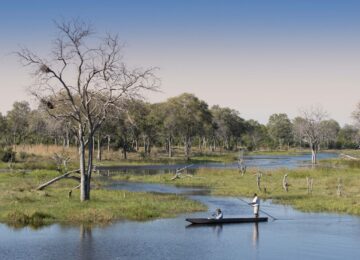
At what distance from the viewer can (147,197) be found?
53312mm

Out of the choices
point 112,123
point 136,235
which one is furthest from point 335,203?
point 112,123

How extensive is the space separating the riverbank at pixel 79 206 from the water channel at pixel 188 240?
1701 millimetres

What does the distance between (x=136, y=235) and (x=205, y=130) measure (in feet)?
406

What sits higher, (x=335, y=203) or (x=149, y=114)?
(x=149, y=114)

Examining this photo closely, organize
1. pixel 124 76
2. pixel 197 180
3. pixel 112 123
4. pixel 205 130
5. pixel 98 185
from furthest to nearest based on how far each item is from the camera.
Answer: pixel 205 130, pixel 112 123, pixel 197 180, pixel 98 185, pixel 124 76

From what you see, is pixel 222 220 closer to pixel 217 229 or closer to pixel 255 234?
pixel 217 229

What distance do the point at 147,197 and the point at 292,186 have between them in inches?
792

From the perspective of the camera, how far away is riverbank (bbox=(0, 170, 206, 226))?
133ft

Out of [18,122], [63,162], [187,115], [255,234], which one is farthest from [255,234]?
[18,122]

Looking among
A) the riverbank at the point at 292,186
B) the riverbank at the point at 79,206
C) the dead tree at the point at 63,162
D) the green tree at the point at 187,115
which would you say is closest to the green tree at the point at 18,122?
the green tree at the point at 187,115

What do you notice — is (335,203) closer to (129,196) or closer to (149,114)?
(129,196)

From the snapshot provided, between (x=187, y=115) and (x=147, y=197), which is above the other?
(x=187, y=115)

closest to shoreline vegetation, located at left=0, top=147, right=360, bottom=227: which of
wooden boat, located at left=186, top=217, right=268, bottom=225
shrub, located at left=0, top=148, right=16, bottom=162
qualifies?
wooden boat, located at left=186, top=217, right=268, bottom=225

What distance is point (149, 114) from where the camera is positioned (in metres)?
138
